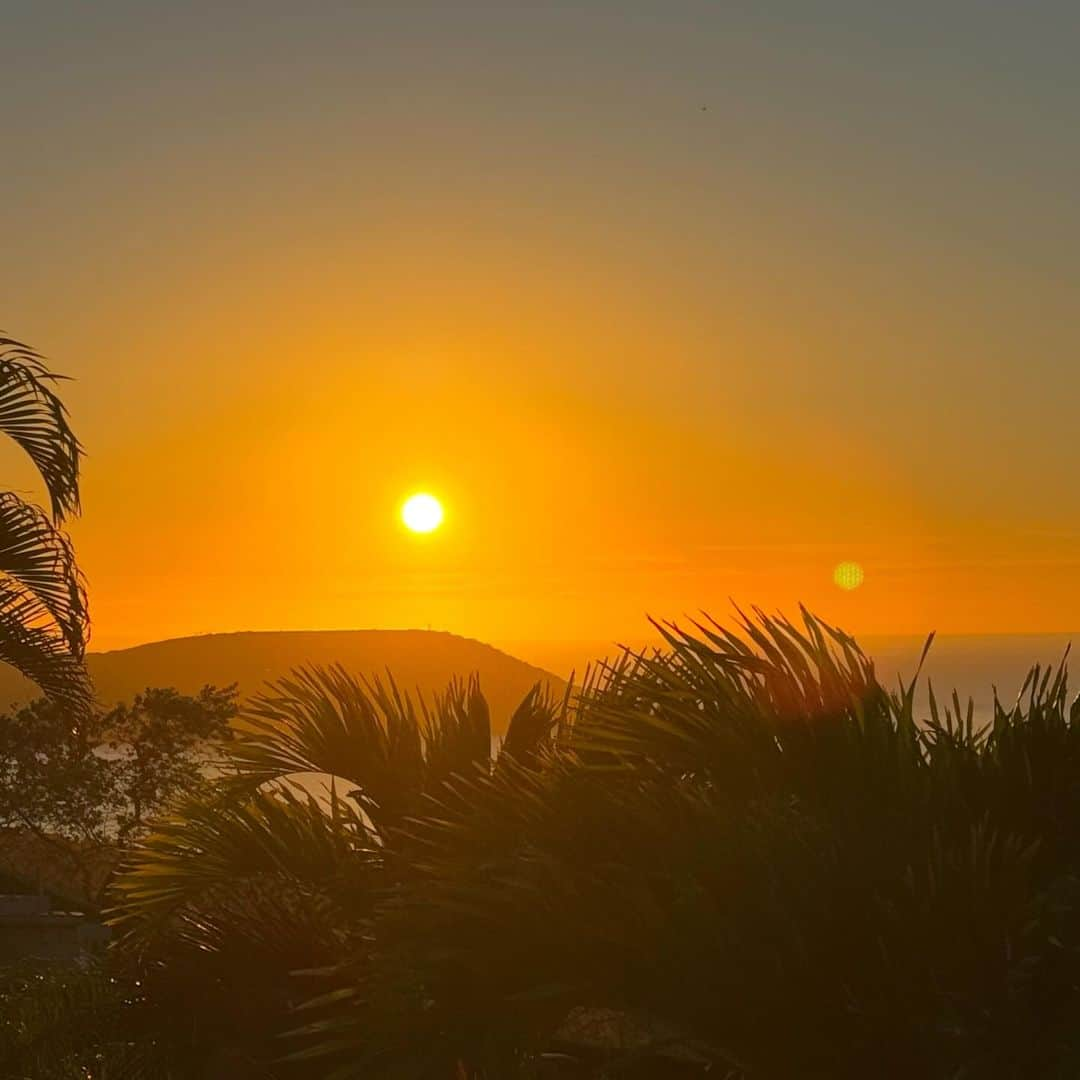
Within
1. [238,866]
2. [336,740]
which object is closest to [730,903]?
[238,866]

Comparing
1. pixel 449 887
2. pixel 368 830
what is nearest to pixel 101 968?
pixel 368 830

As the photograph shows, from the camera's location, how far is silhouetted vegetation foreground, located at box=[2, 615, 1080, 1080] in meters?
5.39

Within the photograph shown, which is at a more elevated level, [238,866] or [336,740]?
[336,740]

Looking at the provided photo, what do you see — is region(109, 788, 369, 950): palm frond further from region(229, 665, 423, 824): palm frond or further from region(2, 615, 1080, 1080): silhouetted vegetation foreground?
region(229, 665, 423, 824): palm frond

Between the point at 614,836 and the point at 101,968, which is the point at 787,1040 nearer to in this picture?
the point at 614,836

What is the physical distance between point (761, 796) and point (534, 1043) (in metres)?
1.28

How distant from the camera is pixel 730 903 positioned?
554 centimetres

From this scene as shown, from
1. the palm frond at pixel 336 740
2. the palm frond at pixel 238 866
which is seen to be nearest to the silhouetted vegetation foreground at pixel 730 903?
the palm frond at pixel 238 866

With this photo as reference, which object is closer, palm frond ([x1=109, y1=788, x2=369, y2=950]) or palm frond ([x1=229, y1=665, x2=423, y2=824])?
palm frond ([x1=109, y1=788, x2=369, y2=950])

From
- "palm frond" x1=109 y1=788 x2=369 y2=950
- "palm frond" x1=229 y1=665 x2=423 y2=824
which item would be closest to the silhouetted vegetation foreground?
"palm frond" x1=109 y1=788 x2=369 y2=950

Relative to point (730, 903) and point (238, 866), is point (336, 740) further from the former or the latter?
point (730, 903)

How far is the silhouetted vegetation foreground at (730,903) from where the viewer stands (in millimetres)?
5391

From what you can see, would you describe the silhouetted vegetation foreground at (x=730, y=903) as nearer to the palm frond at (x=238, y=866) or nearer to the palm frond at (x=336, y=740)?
the palm frond at (x=238, y=866)

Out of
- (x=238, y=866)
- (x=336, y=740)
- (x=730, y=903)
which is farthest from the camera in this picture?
(x=336, y=740)
